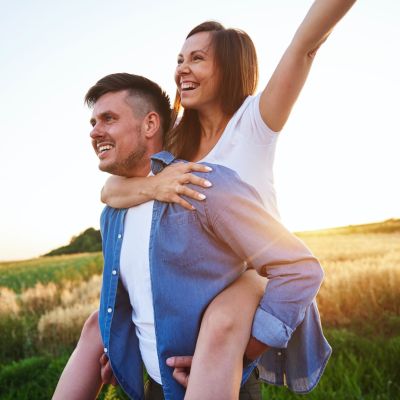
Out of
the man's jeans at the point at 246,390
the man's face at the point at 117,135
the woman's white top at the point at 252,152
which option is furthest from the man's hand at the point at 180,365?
the man's face at the point at 117,135

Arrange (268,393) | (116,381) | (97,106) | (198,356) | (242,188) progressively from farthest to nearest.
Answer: (268,393), (97,106), (116,381), (242,188), (198,356)

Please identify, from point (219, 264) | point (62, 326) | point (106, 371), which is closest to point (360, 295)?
point (62, 326)

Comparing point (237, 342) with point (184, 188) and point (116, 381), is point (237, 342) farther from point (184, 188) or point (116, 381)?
point (116, 381)

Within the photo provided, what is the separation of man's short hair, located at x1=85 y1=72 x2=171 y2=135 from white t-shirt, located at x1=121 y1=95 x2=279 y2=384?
387 mm

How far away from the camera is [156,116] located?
257cm

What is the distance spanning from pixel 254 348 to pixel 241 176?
870mm

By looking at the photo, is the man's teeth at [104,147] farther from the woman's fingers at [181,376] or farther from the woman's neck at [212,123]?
the woman's fingers at [181,376]

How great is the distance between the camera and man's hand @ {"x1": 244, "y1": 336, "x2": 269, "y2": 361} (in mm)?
1867

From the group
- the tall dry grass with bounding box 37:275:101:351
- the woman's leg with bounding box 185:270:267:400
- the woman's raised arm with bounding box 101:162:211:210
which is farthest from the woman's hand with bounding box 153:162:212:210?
the tall dry grass with bounding box 37:275:101:351

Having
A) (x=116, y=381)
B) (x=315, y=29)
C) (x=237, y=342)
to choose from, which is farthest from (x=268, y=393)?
(x=315, y=29)

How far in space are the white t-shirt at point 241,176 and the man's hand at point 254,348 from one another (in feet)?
1.36

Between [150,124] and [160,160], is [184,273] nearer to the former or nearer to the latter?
[160,160]

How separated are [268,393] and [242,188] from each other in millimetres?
3046

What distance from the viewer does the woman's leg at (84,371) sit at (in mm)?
2230
